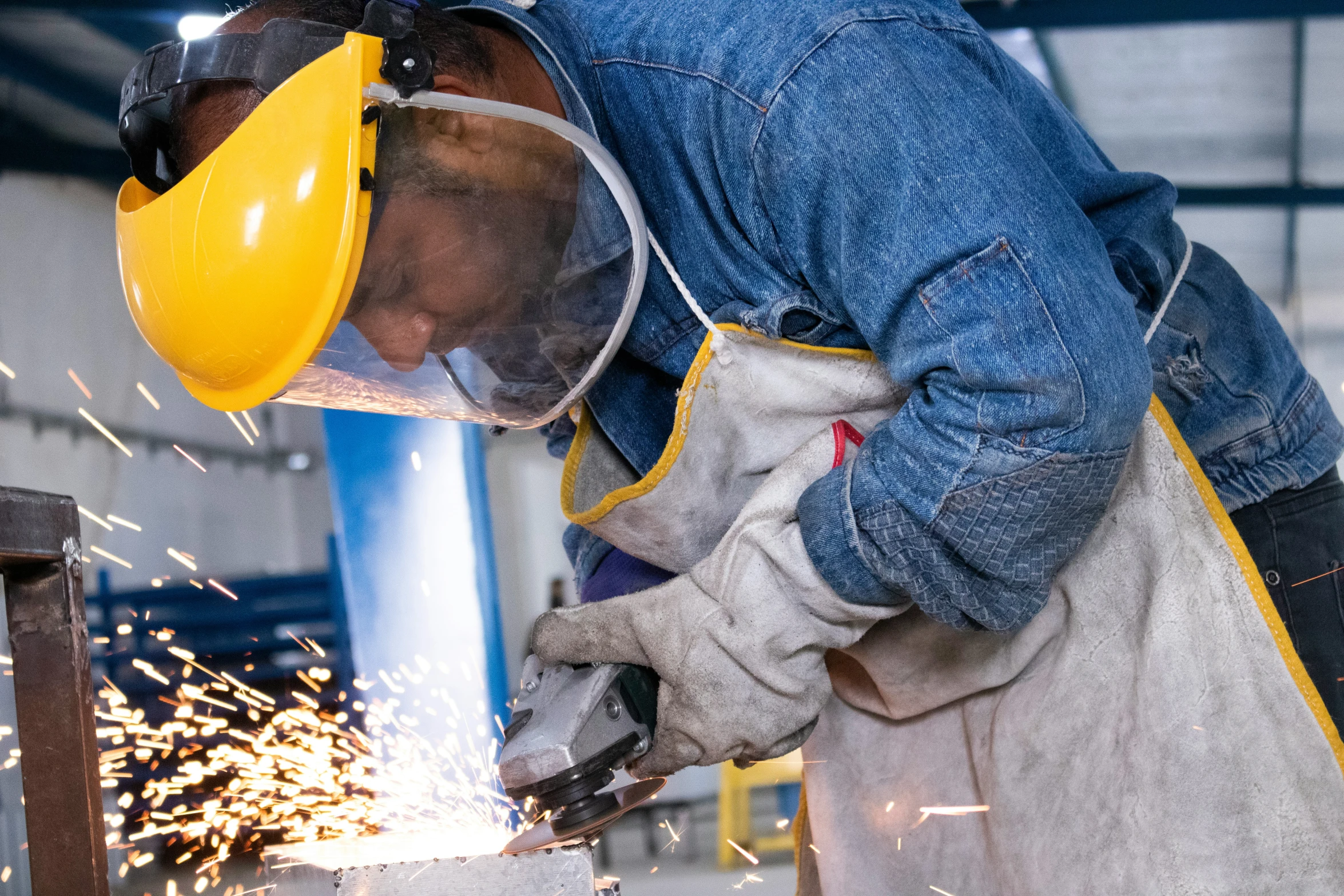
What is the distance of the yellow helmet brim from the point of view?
1086 mm

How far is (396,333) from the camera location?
129 cm

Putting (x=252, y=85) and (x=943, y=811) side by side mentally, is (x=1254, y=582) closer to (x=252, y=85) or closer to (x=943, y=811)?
(x=943, y=811)

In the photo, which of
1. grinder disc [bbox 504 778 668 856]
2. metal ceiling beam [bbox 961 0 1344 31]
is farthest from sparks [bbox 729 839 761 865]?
metal ceiling beam [bbox 961 0 1344 31]

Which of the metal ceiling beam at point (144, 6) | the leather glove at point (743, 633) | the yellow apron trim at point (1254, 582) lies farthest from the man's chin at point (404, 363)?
the metal ceiling beam at point (144, 6)

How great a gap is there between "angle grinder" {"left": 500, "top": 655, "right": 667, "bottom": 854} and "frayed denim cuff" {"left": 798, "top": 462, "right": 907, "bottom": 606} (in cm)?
30

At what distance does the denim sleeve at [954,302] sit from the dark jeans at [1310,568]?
0.44 m

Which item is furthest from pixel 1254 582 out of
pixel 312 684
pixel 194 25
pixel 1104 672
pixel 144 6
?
pixel 312 684

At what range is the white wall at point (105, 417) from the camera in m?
5.94

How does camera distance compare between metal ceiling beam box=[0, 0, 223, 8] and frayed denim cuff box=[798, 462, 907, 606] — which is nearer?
frayed denim cuff box=[798, 462, 907, 606]

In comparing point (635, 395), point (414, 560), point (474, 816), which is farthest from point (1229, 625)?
point (414, 560)

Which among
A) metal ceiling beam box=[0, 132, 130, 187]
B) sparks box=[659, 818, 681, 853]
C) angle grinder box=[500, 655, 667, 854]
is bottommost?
sparks box=[659, 818, 681, 853]

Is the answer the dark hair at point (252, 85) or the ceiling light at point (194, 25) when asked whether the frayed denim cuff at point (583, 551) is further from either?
the ceiling light at point (194, 25)

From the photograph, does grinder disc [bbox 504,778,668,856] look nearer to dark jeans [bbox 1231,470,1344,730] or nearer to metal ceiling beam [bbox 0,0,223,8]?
dark jeans [bbox 1231,470,1344,730]

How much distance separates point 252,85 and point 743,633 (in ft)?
2.61
